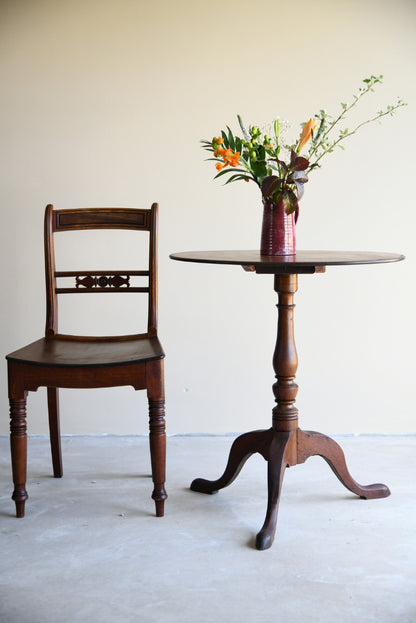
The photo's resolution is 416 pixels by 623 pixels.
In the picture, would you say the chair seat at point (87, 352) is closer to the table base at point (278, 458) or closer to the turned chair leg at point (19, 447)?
the turned chair leg at point (19, 447)

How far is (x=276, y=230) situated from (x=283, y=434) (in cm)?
66

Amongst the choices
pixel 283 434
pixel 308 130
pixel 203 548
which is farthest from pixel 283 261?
pixel 203 548

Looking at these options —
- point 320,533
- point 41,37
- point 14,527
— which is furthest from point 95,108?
point 320,533

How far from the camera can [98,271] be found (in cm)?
261

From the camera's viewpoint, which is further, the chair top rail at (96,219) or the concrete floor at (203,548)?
the chair top rail at (96,219)

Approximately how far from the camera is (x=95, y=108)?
9.95ft

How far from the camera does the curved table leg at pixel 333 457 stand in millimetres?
2266

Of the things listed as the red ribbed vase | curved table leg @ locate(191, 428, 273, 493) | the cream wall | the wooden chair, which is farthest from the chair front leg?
the cream wall

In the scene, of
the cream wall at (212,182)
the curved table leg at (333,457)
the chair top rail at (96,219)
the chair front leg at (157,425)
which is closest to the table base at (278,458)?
the curved table leg at (333,457)

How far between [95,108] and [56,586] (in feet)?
6.70

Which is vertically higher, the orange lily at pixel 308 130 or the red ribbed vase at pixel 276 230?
the orange lily at pixel 308 130

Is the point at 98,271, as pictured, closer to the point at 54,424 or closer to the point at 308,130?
the point at 54,424

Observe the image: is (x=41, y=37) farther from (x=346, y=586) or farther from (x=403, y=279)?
(x=346, y=586)

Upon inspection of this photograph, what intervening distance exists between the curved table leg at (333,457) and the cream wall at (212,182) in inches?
30.4
